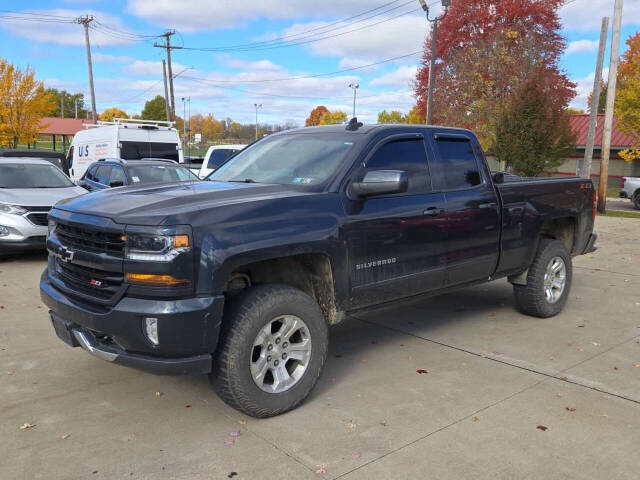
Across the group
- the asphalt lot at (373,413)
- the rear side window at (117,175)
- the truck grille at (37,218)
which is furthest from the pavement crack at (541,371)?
the rear side window at (117,175)

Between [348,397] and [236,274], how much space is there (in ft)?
4.10

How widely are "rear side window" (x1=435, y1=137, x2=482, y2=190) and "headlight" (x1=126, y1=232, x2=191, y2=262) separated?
2590mm

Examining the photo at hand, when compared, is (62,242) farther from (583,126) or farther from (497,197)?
(583,126)

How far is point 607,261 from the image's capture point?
9.77 metres

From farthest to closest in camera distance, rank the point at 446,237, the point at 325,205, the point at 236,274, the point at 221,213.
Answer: the point at 446,237 < the point at 325,205 < the point at 236,274 < the point at 221,213

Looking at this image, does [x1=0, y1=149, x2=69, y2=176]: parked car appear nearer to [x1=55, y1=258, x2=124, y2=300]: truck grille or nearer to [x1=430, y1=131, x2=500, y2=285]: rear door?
[x1=55, y1=258, x2=124, y2=300]: truck grille

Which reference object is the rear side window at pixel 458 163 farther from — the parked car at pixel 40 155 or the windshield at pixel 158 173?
the parked car at pixel 40 155

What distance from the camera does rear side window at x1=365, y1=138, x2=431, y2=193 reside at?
4.45m

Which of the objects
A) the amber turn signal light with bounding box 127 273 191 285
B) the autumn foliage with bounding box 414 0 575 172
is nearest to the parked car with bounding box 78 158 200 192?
the amber turn signal light with bounding box 127 273 191 285

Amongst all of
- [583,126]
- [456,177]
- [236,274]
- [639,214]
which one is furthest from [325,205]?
[583,126]

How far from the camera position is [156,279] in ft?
10.5

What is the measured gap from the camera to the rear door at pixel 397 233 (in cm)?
408

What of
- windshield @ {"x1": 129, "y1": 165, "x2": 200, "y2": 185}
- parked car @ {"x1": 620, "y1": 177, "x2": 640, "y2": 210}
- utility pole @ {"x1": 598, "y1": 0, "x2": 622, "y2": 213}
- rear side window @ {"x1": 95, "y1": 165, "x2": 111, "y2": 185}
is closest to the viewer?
windshield @ {"x1": 129, "y1": 165, "x2": 200, "y2": 185}

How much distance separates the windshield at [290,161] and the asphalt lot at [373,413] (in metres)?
1.60
